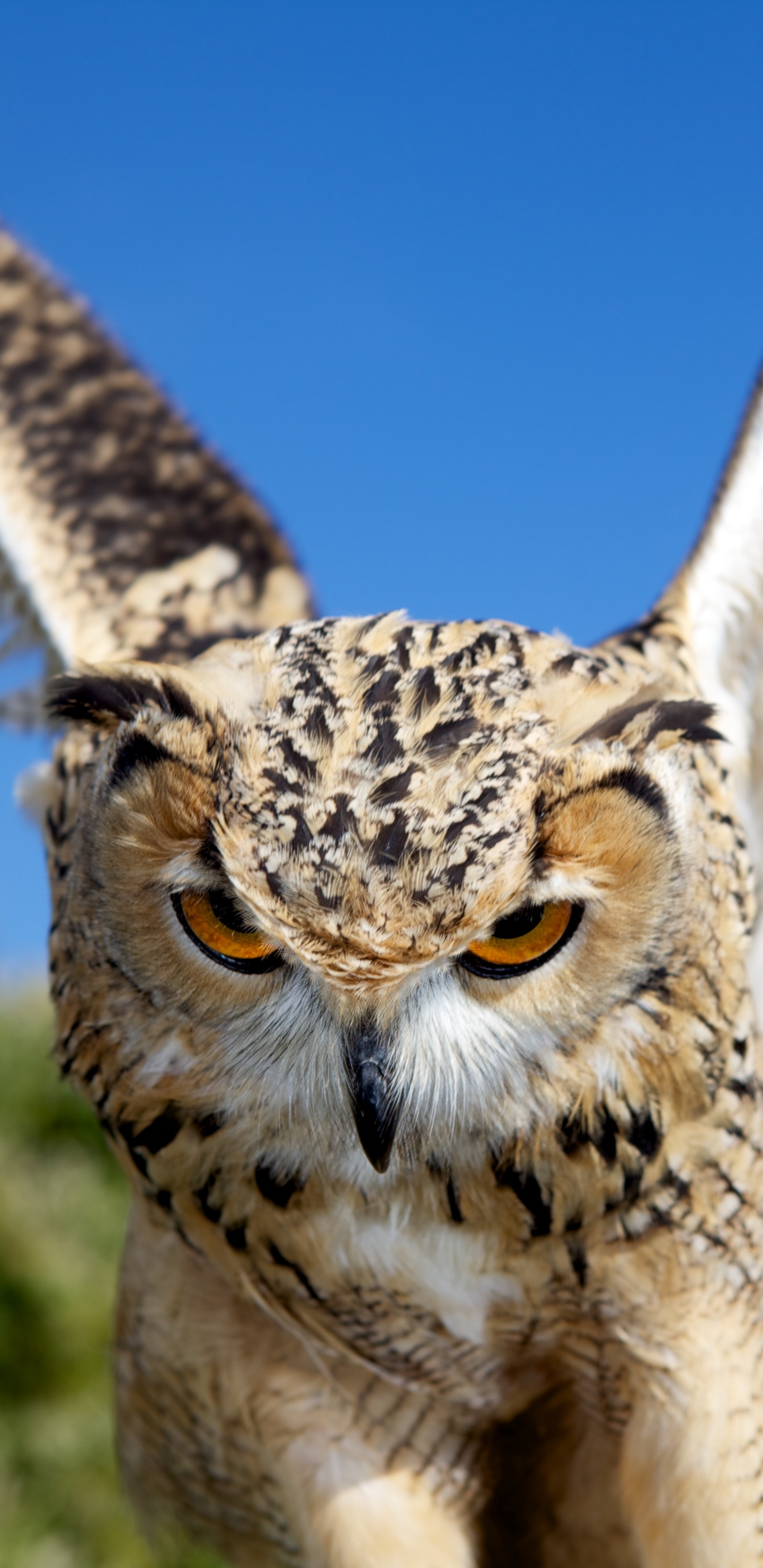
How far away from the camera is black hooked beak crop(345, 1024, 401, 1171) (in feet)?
4.51

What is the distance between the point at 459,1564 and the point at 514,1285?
22.4 inches

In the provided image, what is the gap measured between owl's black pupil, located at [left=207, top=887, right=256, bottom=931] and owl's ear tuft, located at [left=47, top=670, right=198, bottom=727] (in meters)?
0.19

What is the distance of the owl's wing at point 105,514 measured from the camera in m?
2.71

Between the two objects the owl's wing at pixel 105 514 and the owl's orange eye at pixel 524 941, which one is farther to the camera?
the owl's wing at pixel 105 514

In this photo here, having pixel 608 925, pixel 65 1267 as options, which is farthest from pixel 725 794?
pixel 65 1267

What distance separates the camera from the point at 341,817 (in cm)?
127

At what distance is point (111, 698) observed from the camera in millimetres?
1548

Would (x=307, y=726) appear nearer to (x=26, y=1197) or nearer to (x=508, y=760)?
(x=508, y=760)

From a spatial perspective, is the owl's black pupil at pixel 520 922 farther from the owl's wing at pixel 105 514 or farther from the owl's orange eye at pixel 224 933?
the owl's wing at pixel 105 514

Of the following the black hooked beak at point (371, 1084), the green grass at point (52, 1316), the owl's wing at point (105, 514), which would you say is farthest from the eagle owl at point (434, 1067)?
the green grass at point (52, 1316)

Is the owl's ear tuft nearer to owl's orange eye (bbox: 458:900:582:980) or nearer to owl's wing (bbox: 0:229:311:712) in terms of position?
owl's orange eye (bbox: 458:900:582:980)

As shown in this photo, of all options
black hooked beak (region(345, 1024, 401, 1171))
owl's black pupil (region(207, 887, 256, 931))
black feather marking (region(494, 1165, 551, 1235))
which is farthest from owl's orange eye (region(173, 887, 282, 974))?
black feather marking (region(494, 1165, 551, 1235))

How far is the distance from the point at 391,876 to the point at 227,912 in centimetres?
21

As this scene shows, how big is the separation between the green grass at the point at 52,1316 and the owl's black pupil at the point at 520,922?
4000mm
